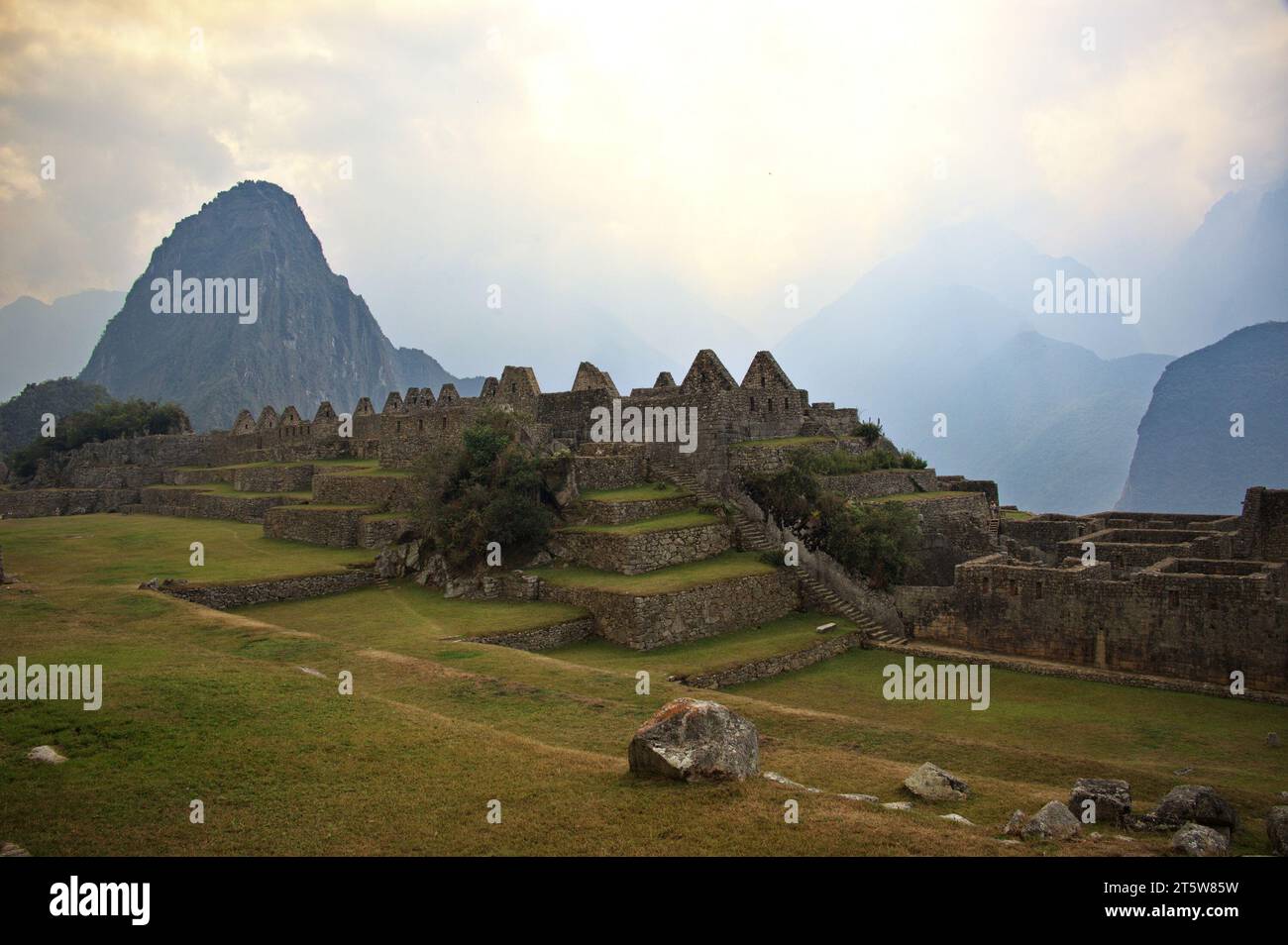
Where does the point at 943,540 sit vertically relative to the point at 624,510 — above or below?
below

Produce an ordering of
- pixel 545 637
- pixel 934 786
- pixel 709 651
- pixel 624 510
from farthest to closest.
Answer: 1. pixel 624 510
2. pixel 545 637
3. pixel 709 651
4. pixel 934 786

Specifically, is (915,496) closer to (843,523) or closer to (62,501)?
(843,523)

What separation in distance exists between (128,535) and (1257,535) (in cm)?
3657

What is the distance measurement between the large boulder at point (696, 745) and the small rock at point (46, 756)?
614cm

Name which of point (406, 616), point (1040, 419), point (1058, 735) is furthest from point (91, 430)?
point (1040, 419)

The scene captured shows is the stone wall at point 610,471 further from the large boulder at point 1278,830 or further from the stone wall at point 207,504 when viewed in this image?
the large boulder at point 1278,830

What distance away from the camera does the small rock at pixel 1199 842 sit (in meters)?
6.87

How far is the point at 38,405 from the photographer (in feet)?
284

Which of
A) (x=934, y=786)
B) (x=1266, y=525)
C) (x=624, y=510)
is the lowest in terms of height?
(x=934, y=786)

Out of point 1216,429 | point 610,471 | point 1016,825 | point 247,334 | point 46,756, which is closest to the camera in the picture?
point 1016,825

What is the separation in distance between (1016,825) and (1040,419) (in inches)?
4819

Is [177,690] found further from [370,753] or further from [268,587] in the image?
[268,587]

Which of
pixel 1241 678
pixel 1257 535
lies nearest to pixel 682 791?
pixel 1241 678

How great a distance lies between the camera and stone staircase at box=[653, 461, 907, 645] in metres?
20.8
